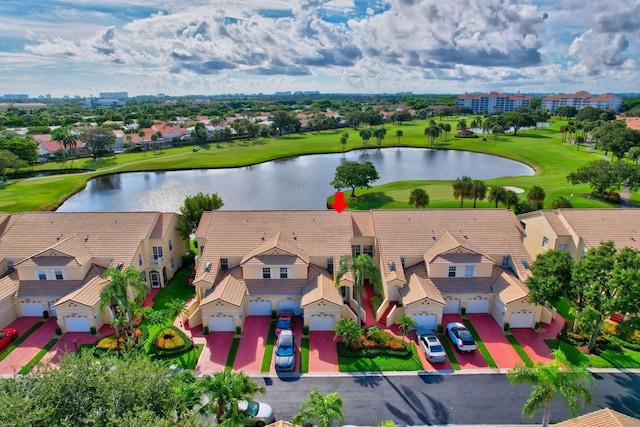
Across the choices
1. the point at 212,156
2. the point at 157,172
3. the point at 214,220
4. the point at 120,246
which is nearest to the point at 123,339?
the point at 120,246

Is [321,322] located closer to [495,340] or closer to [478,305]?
[495,340]

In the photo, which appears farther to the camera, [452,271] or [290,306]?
[452,271]

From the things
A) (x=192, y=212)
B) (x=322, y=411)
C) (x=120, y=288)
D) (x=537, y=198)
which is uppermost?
(x=192, y=212)

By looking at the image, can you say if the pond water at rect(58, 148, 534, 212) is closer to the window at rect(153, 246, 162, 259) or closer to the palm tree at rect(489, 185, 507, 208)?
the palm tree at rect(489, 185, 507, 208)

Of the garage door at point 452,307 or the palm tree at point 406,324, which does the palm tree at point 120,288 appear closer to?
the palm tree at point 406,324

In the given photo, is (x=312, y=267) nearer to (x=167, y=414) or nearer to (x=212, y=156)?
(x=167, y=414)

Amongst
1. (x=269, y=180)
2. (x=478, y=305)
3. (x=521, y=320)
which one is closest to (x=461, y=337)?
(x=478, y=305)
